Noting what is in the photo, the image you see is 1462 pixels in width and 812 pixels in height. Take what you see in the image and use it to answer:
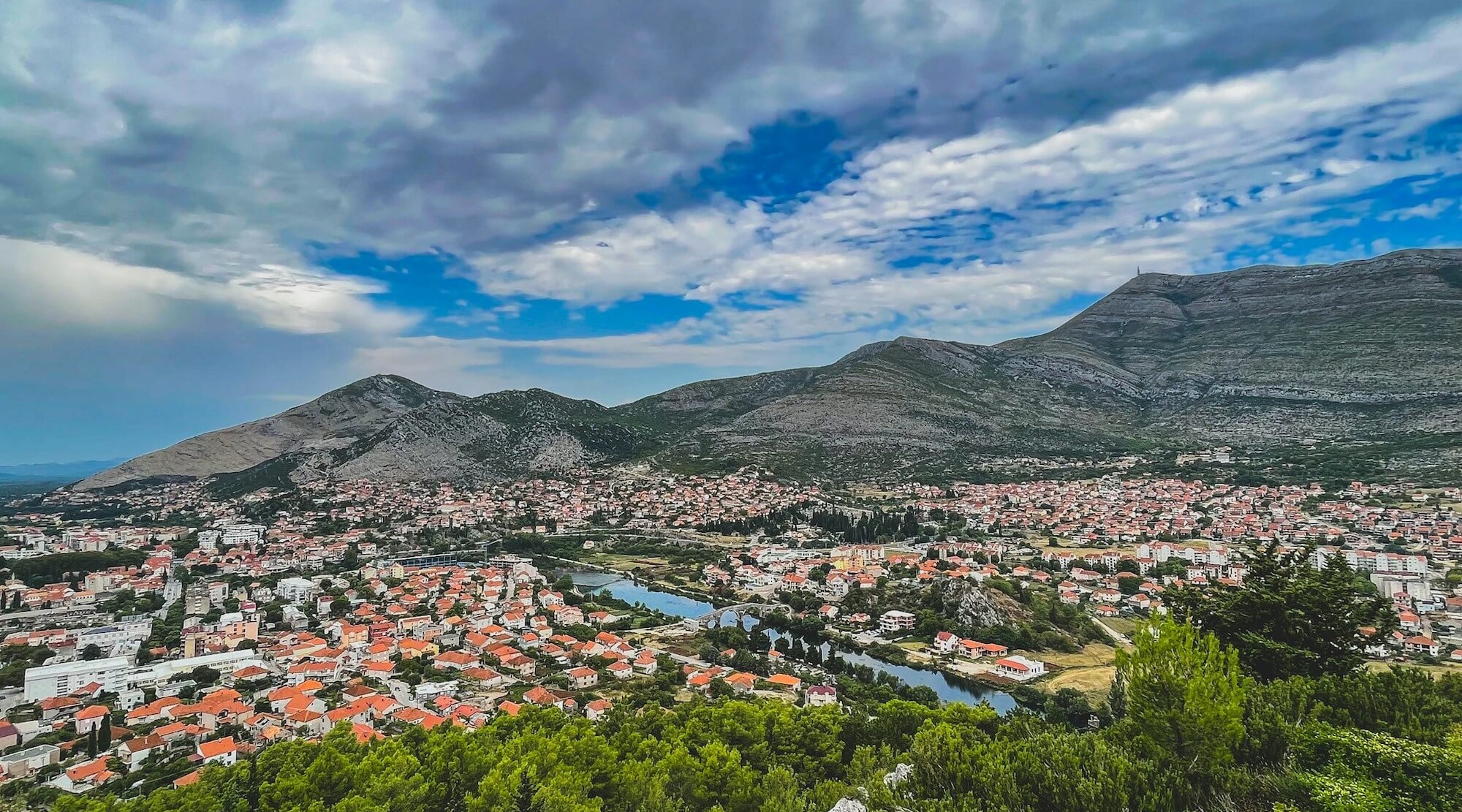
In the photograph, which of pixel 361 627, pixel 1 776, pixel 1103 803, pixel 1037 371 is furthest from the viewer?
pixel 1037 371

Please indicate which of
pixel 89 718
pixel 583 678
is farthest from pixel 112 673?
pixel 583 678

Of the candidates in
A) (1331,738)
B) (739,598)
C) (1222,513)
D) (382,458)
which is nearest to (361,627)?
(739,598)

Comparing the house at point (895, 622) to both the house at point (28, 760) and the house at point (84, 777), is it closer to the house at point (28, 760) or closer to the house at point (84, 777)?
the house at point (84, 777)

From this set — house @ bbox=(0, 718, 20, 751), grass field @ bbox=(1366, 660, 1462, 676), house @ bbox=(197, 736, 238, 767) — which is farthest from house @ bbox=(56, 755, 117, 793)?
grass field @ bbox=(1366, 660, 1462, 676)

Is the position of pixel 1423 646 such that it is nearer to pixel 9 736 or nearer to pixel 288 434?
pixel 9 736

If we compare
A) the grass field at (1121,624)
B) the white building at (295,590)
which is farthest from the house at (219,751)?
the grass field at (1121,624)

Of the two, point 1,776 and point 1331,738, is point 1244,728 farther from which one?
point 1,776

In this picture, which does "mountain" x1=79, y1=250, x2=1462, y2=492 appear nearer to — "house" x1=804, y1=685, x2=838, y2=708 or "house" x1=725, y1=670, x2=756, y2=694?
"house" x1=725, y1=670, x2=756, y2=694
